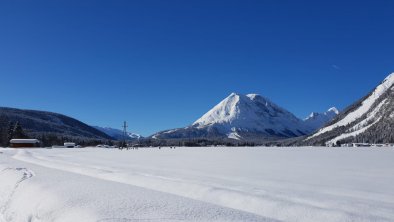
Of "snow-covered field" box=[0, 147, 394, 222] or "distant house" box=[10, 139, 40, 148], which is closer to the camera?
"snow-covered field" box=[0, 147, 394, 222]

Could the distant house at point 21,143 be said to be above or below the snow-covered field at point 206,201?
above

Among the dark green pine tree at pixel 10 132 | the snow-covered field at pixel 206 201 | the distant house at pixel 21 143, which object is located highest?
the dark green pine tree at pixel 10 132

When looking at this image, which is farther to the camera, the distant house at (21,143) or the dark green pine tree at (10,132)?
the dark green pine tree at (10,132)

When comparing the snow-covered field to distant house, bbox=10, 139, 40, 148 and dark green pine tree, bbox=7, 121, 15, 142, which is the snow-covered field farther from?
dark green pine tree, bbox=7, 121, 15, 142

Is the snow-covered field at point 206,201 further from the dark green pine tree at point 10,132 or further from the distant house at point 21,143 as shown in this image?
the dark green pine tree at point 10,132

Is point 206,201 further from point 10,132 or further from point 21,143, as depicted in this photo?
point 10,132

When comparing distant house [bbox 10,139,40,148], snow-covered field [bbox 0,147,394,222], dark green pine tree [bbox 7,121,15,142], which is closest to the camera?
snow-covered field [bbox 0,147,394,222]

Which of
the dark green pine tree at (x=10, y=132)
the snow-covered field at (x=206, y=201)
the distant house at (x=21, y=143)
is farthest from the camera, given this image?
the dark green pine tree at (x=10, y=132)

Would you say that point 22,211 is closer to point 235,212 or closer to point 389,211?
point 235,212

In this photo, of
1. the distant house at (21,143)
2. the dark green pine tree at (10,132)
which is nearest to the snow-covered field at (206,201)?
the distant house at (21,143)

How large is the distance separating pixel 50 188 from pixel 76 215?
4731 mm

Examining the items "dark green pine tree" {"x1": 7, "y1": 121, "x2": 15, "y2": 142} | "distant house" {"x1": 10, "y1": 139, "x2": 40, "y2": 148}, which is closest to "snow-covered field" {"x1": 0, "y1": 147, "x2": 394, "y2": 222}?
"distant house" {"x1": 10, "y1": 139, "x2": 40, "y2": 148}

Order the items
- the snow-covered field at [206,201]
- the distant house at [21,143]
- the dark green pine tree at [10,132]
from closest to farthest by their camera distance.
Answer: the snow-covered field at [206,201] < the distant house at [21,143] < the dark green pine tree at [10,132]

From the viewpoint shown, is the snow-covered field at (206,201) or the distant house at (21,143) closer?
the snow-covered field at (206,201)
